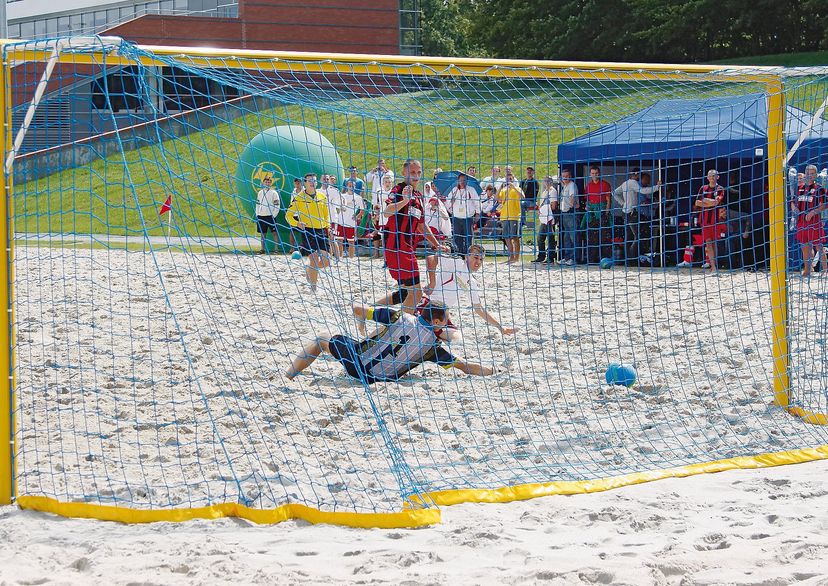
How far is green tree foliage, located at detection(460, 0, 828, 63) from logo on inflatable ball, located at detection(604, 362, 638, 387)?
2426cm

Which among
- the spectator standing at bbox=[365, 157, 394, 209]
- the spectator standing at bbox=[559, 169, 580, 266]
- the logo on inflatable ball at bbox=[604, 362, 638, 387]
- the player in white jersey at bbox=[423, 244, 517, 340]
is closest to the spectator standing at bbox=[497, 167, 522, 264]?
the spectator standing at bbox=[559, 169, 580, 266]

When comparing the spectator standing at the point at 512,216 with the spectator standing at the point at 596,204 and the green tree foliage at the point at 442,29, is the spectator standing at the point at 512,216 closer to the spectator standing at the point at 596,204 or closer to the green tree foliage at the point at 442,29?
the spectator standing at the point at 596,204

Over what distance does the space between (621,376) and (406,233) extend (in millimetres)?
1899

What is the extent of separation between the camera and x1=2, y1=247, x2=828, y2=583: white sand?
11.7 feet

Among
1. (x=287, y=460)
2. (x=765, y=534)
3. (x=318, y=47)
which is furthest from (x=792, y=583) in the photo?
(x=318, y=47)

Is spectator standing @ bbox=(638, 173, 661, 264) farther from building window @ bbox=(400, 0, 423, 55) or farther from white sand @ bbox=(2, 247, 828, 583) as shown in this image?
building window @ bbox=(400, 0, 423, 55)

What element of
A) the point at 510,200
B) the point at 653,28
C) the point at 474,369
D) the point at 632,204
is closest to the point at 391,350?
the point at 474,369

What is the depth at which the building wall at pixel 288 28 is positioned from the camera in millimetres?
30484

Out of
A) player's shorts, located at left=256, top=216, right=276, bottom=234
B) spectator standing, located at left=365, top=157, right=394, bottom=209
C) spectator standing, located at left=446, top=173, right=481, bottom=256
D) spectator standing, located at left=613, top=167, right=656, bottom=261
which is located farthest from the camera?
spectator standing, located at left=613, top=167, right=656, bottom=261

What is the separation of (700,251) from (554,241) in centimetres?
196

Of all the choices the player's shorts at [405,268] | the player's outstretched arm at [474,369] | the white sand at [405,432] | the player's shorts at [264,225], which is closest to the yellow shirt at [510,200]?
the player's shorts at [264,225]

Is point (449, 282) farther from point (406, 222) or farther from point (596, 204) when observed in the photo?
point (596, 204)

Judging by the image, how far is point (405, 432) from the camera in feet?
16.7

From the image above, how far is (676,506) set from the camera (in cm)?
400
